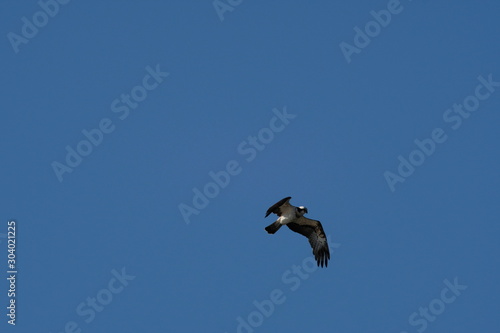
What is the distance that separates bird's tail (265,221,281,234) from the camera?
122 ft

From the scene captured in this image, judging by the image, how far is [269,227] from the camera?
37156mm

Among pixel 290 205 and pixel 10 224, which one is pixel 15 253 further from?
pixel 290 205

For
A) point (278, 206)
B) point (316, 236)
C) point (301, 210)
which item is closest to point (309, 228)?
point (316, 236)

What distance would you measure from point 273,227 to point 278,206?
1.65m

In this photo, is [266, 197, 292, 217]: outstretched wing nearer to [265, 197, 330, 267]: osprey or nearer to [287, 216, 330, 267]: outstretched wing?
[265, 197, 330, 267]: osprey

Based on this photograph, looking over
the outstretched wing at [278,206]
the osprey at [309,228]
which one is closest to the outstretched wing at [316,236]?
the osprey at [309,228]

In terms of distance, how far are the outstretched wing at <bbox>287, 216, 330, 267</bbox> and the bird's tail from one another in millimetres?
1050

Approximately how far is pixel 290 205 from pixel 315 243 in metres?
2.11

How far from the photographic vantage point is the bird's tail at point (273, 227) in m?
37.1

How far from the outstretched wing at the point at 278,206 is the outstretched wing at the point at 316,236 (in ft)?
3.23

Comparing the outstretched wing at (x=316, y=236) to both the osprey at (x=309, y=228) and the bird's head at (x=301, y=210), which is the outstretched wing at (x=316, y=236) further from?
the bird's head at (x=301, y=210)

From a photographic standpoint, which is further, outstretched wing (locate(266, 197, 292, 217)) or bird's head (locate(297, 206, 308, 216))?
bird's head (locate(297, 206, 308, 216))

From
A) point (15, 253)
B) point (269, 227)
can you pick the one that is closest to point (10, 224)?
point (15, 253)

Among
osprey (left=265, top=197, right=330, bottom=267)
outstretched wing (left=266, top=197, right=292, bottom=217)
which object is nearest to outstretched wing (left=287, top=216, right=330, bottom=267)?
osprey (left=265, top=197, right=330, bottom=267)
